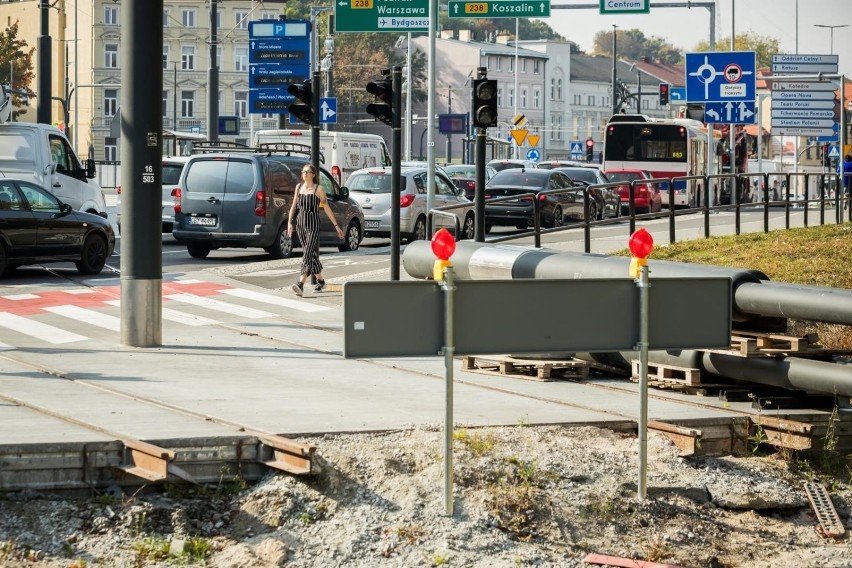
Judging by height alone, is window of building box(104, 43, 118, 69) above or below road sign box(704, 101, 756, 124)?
above

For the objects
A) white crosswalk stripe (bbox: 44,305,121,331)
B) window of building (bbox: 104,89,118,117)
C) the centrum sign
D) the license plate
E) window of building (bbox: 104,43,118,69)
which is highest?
window of building (bbox: 104,43,118,69)

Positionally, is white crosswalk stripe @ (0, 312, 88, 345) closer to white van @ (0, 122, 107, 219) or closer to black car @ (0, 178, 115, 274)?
black car @ (0, 178, 115, 274)

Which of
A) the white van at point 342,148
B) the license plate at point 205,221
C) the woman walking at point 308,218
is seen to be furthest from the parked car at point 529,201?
the white van at point 342,148

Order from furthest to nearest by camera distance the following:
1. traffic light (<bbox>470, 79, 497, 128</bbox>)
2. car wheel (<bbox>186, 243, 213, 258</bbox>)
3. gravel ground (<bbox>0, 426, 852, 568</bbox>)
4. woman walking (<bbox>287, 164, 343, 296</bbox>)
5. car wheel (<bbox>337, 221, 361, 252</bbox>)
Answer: car wheel (<bbox>337, 221, 361, 252</bbox>) → car wheel (<bbox>186, 243, 213, 258</bbox>) → woman walking (<bbox>287, 164, 343, 296</bbox>) → traffic light (<bbox>470, 79, 497, 128</bbox>) → gravel ground (<bbox>0, 426, 852, 568</bbox>)

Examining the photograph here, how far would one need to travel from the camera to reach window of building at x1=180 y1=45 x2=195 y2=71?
113625 mm

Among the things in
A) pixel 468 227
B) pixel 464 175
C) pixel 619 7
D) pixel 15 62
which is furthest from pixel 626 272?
pixel 15 62

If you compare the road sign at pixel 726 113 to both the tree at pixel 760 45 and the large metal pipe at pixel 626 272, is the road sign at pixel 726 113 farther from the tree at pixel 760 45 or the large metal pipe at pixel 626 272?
the tree at pixel 760 45

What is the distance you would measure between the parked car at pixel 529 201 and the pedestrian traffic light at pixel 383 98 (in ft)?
16.5

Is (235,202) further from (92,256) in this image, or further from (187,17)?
(187,17)

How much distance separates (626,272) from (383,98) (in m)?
7.51

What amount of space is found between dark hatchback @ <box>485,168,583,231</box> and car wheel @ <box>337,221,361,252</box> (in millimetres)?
2572

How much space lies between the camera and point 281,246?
2658 cm

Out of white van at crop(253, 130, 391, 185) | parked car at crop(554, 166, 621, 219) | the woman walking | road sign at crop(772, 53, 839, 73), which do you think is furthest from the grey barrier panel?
road sign at crop(772, 53, 839, 73)

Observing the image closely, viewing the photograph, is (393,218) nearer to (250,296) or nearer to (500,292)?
(250,296)
